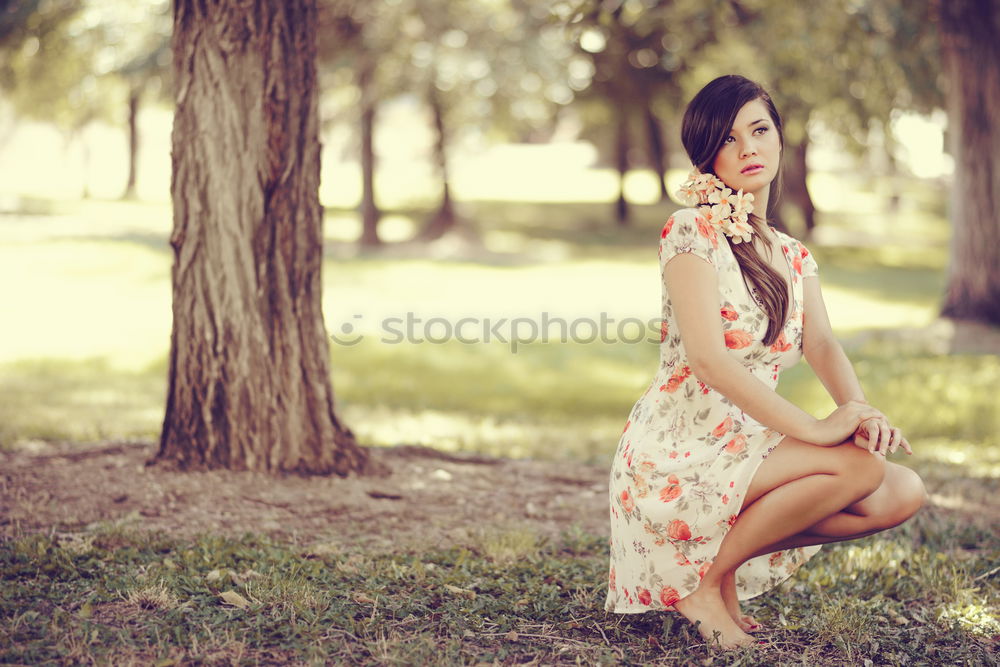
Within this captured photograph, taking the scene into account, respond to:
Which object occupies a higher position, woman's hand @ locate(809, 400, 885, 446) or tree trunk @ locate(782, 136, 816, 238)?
tree trunk @ locate(782, 136, 816, 238)

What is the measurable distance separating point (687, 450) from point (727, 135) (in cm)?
103

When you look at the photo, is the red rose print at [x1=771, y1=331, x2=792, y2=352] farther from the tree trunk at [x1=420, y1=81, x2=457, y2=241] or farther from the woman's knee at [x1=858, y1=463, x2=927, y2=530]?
the tree trunk at [x1=420, y1=81, x2=457, y2=241]

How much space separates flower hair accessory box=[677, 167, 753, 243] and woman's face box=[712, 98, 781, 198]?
0.04m

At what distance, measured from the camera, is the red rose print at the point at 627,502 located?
344cm

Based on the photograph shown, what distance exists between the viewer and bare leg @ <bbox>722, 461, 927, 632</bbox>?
3.35 m

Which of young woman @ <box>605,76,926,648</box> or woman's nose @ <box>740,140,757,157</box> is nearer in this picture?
young woman @ <box>605,76,926,648</box>

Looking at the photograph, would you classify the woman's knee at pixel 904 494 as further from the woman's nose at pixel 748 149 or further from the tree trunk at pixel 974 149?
the tree trunk at pixel 974 149

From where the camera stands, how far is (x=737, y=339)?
3381 mm

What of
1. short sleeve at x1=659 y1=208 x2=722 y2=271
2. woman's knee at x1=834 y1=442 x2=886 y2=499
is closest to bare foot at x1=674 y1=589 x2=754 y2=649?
woman's knee at x1=834 y1=442 x2=886 y2=499

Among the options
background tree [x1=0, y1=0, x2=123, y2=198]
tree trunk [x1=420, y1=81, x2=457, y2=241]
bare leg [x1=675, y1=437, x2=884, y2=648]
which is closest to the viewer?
bare leg [x1=675, y1=437, x2=884, y2=648]

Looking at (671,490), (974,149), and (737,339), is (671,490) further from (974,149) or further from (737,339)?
(974,149)

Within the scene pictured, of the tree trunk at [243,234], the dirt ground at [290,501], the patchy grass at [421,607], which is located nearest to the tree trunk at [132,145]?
the dirt ground at [290,501]

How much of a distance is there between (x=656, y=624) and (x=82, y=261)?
1760 cm

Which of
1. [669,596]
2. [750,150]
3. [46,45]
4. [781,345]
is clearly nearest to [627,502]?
[669,596]
